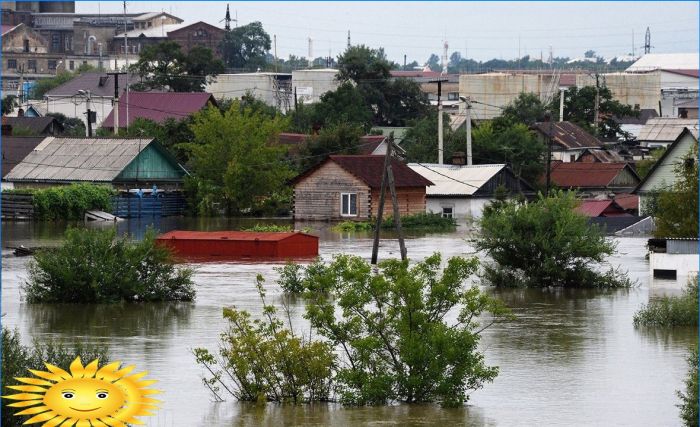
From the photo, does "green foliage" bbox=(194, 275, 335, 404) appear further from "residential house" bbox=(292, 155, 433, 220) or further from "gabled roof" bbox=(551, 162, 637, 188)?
"gabled roof" bbox=(551, 162, 637, 188)

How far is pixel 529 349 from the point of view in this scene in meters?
23.7

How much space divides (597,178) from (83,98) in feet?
158

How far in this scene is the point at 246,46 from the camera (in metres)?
154

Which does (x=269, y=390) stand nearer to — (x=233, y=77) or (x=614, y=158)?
(x=614, y=158)

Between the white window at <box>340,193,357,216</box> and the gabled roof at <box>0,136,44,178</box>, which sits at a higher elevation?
the gabled roof at <box>0,136,44,178</box>

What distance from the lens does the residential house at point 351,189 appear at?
5522cm

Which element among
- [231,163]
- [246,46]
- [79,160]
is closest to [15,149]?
[79,160]

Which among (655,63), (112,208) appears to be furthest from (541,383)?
(655,63)

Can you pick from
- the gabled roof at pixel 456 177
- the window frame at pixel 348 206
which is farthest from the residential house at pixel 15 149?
the gabled roof at pixel 456 177

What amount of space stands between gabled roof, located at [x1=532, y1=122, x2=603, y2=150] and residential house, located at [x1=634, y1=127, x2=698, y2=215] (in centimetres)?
2272

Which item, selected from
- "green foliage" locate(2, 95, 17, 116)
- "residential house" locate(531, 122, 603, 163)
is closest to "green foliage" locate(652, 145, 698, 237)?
"residential house" locate(531, 122, 603, 163)

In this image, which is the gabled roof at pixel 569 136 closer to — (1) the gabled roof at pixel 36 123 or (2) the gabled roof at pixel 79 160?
(2) the gabled roof at pixel 79 160

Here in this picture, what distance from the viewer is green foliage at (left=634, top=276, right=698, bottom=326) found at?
2603cm

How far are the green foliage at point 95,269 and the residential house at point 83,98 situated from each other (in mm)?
72554
